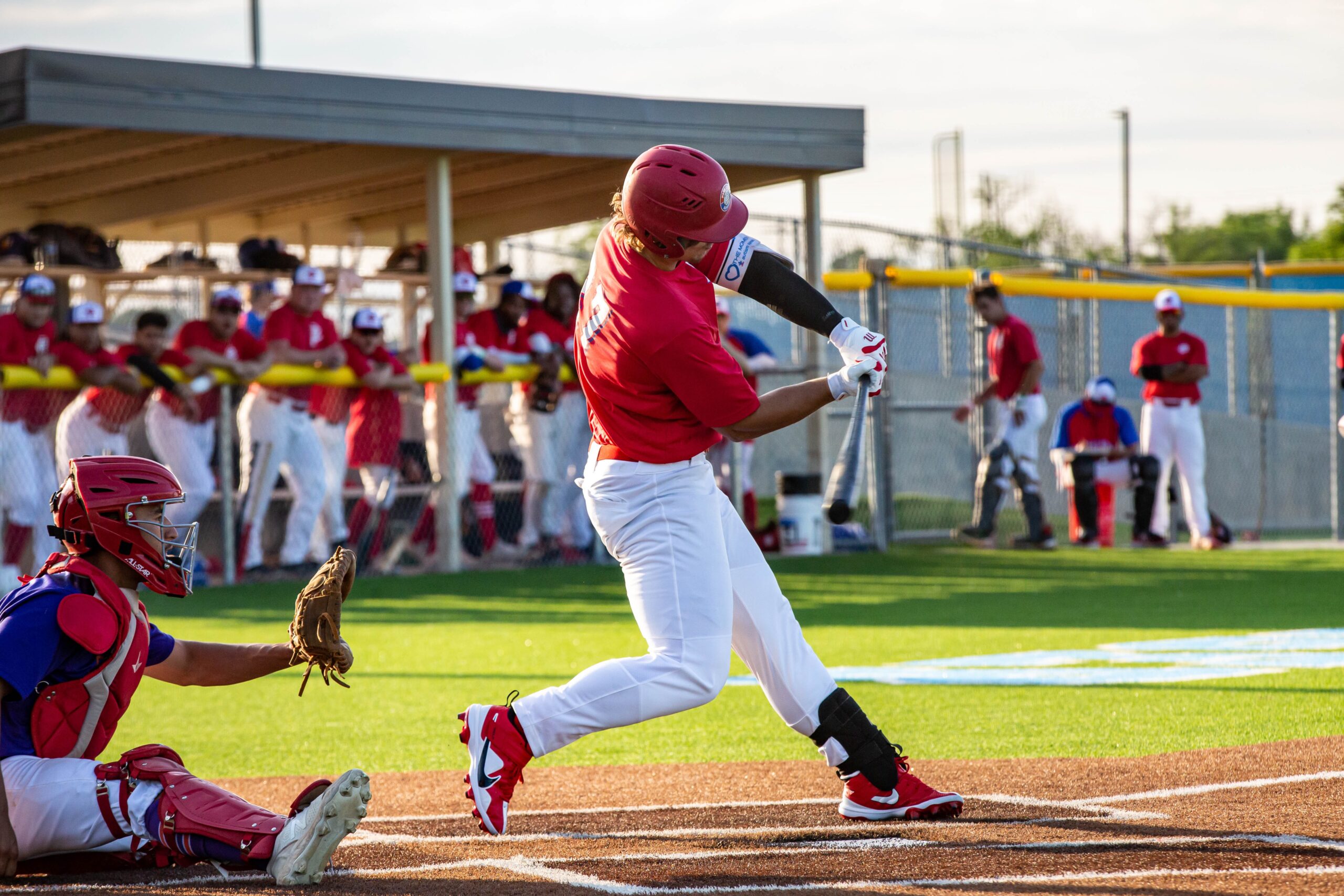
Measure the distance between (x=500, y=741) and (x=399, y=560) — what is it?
9.74 meters

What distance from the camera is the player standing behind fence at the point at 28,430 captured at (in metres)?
11.7

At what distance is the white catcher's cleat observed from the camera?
3.70 m

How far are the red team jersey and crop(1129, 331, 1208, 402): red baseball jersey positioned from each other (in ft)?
25.8

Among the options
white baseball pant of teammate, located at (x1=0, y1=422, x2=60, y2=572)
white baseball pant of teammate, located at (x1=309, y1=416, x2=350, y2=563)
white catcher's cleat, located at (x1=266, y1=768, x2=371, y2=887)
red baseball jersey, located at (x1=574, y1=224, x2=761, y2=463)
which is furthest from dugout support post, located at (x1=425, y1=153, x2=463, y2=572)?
white catcher's cleat, located at (x1=266, y1=768, x2=371, y2=887)

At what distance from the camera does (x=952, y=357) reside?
19.3 meters

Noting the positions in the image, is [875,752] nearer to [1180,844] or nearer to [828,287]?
[1180,844]

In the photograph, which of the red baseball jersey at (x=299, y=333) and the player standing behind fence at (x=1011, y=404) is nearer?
the red baseball jersey at (x=299, y=333)

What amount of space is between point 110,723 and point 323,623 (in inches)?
24.1

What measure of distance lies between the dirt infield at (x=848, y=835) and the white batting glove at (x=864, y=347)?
124 centimetres

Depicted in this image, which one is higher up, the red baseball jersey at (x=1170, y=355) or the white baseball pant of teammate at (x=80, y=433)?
the red baseball jersey at (x=1170, y=355)

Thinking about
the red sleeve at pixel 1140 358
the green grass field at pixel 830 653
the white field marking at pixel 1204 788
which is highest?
the red sleeve at pixel 1140 358

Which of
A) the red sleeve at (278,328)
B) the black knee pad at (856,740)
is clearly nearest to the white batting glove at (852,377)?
the black knee pad at (856,740)

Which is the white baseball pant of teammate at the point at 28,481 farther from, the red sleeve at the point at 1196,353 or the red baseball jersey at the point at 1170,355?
the red sleeve at the point at 1196,353

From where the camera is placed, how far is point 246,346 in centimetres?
1265
